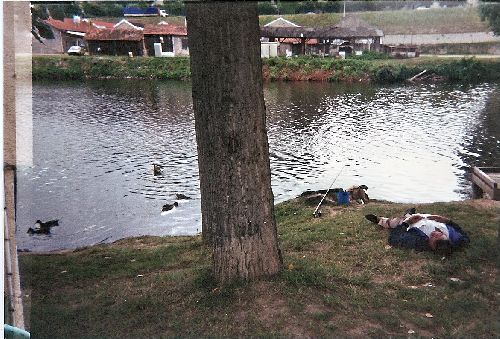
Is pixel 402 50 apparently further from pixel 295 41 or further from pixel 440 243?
pixel 440 243

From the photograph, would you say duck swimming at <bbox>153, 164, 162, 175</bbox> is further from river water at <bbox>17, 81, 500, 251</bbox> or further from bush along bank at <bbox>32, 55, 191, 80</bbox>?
bush along bank at <bbox>32, 55, 191, 80</bbox>

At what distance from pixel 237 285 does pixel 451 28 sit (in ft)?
8.96

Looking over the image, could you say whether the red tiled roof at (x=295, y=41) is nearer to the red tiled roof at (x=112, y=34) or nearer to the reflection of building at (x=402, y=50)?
the reflection of building at (x=402, y=50)

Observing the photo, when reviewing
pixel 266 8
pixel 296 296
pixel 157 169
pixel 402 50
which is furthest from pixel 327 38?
pixel 157 169

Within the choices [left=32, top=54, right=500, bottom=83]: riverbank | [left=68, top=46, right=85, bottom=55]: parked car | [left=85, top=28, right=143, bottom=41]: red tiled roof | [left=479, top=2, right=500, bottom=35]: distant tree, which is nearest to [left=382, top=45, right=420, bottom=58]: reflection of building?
[left=32, top=54, right=500, bottom=83]: riverbank

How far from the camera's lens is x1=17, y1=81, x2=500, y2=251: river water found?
5.80 m

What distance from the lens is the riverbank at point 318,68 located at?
4.53m

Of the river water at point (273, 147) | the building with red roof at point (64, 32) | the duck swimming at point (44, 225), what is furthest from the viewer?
the river water at point (273, 147)

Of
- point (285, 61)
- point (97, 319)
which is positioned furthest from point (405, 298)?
point (285, 61)

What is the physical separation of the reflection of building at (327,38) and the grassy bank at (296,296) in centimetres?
170

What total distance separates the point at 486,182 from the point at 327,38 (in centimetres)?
245

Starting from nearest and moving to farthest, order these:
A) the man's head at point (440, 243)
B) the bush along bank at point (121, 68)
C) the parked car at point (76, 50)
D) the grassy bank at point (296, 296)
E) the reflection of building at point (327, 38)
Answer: the grassy bank at point (296, 296)
the man's head at point (440, 243)
the reflection of building at point (327, 38)
the parked car at point (76, 50)
the bush along bank at point (121, 68)

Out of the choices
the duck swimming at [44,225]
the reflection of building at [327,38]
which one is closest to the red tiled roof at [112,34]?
the reflection of building at [327,38]

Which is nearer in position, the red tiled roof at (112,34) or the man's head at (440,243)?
the man's head at (440,243)
